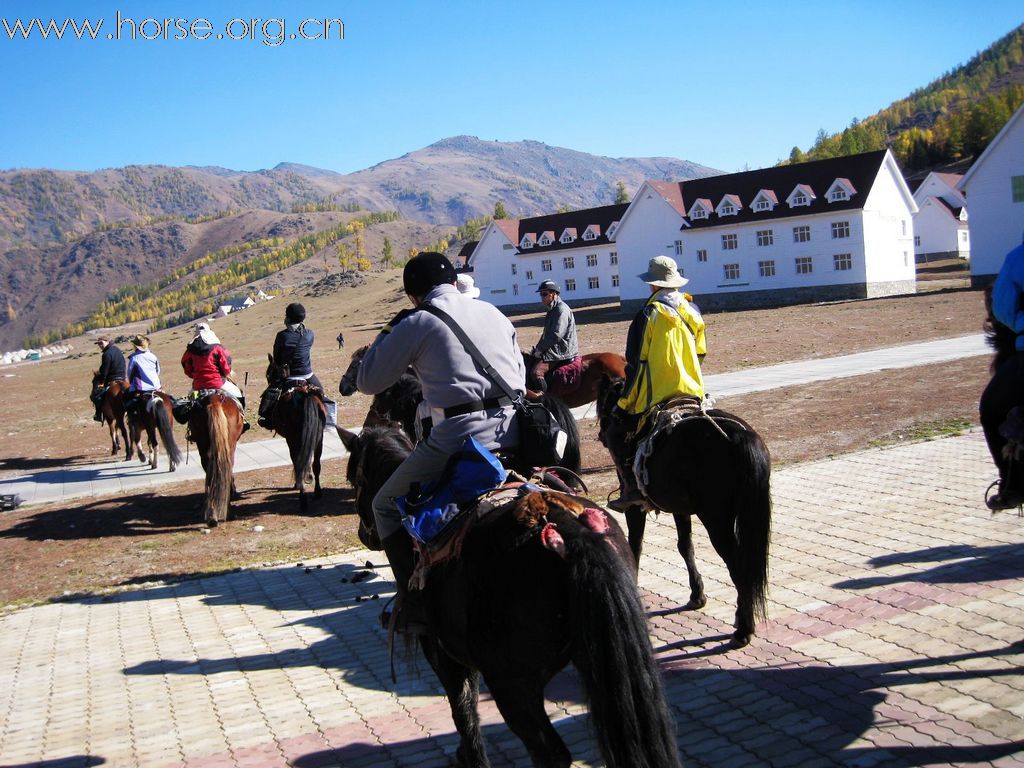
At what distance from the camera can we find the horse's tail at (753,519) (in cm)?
568

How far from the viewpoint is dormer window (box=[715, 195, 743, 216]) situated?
58.4 meters

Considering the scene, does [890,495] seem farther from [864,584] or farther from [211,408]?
[211,408]

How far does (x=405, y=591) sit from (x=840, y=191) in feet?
180

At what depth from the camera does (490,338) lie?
4426mm

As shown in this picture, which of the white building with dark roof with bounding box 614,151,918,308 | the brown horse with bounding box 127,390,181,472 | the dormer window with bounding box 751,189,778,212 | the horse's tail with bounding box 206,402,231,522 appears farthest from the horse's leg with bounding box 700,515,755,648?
the dormer window with bounding box 751,189,778,212

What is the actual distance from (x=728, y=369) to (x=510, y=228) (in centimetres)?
5581

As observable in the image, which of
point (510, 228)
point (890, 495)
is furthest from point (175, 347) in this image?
point (890, 495)

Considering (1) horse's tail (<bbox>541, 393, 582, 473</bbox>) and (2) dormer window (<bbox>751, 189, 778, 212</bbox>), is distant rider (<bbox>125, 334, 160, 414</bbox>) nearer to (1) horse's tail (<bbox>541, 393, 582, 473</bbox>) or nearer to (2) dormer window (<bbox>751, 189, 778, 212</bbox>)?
(1) horse's tail (<bbox>541, 393, 582, 473</bbox>)

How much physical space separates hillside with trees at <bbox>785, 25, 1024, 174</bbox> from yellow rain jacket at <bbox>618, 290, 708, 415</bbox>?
99618 millimetres

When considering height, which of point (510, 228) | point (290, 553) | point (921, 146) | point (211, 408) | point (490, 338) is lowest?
point (290, 553)

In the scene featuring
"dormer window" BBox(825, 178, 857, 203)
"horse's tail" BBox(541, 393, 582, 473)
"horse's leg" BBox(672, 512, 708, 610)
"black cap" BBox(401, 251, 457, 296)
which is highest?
"dormer window" BBox(825, 178, 857, 203)

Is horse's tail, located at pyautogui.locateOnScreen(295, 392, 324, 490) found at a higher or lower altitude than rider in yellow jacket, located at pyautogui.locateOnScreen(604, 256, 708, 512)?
lower

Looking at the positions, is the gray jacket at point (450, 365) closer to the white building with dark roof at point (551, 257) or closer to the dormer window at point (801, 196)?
the dormer window at point (801, 196)

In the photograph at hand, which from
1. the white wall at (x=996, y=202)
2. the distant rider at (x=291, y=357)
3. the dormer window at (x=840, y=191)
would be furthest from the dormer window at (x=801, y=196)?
the distant rider at (x=291, y=357)
